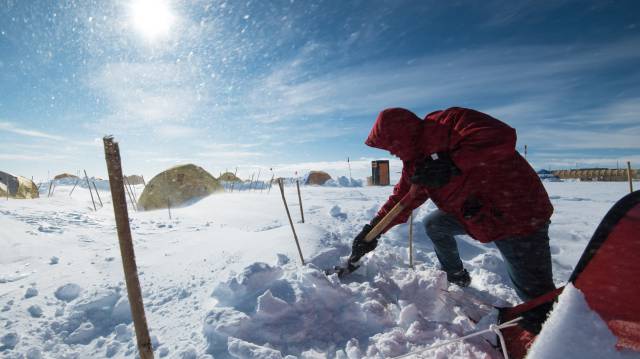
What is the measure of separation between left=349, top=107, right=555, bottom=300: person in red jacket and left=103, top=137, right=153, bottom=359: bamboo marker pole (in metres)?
1.41

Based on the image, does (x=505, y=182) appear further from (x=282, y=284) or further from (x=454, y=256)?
(x=282, y=284)

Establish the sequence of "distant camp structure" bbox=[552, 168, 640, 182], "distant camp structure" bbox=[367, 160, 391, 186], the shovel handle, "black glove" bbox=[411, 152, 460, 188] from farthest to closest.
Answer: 1. "distant camp structure" bbox=[367, 160, 391, 186]
2. "distant camp structure" bbox=[552, 168, 640, 182]
3. the shovel handle
4. "black glove" bbox=[411, 152, 460, 188]

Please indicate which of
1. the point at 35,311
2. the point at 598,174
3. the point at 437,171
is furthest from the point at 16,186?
the point at 598,174

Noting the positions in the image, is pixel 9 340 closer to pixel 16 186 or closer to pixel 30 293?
pixel 30 293

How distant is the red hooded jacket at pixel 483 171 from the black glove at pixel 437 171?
1.6 inches

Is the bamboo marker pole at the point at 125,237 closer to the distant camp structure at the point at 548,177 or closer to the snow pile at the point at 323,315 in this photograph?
the snow pile at the point at 323,315

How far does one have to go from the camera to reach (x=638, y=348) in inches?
37.2

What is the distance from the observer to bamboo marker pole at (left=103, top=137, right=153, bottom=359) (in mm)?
1203

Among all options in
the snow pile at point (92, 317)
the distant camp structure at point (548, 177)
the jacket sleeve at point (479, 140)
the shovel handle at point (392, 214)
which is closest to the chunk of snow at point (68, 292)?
the snow pile at point (92, 317)

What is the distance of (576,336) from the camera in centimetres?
94

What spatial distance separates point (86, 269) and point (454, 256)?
11.4ft

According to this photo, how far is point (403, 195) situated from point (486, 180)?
2.95 ft

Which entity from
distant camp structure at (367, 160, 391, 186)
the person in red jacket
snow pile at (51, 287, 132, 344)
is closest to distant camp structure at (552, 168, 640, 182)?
distant camp structure at (367, 160, 391, 186)

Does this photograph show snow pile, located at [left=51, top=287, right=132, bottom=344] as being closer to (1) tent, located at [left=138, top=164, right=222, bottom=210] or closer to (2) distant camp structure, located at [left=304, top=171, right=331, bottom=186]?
(1) tent, located at [left=138, top=164, right=222, bottom=210]
